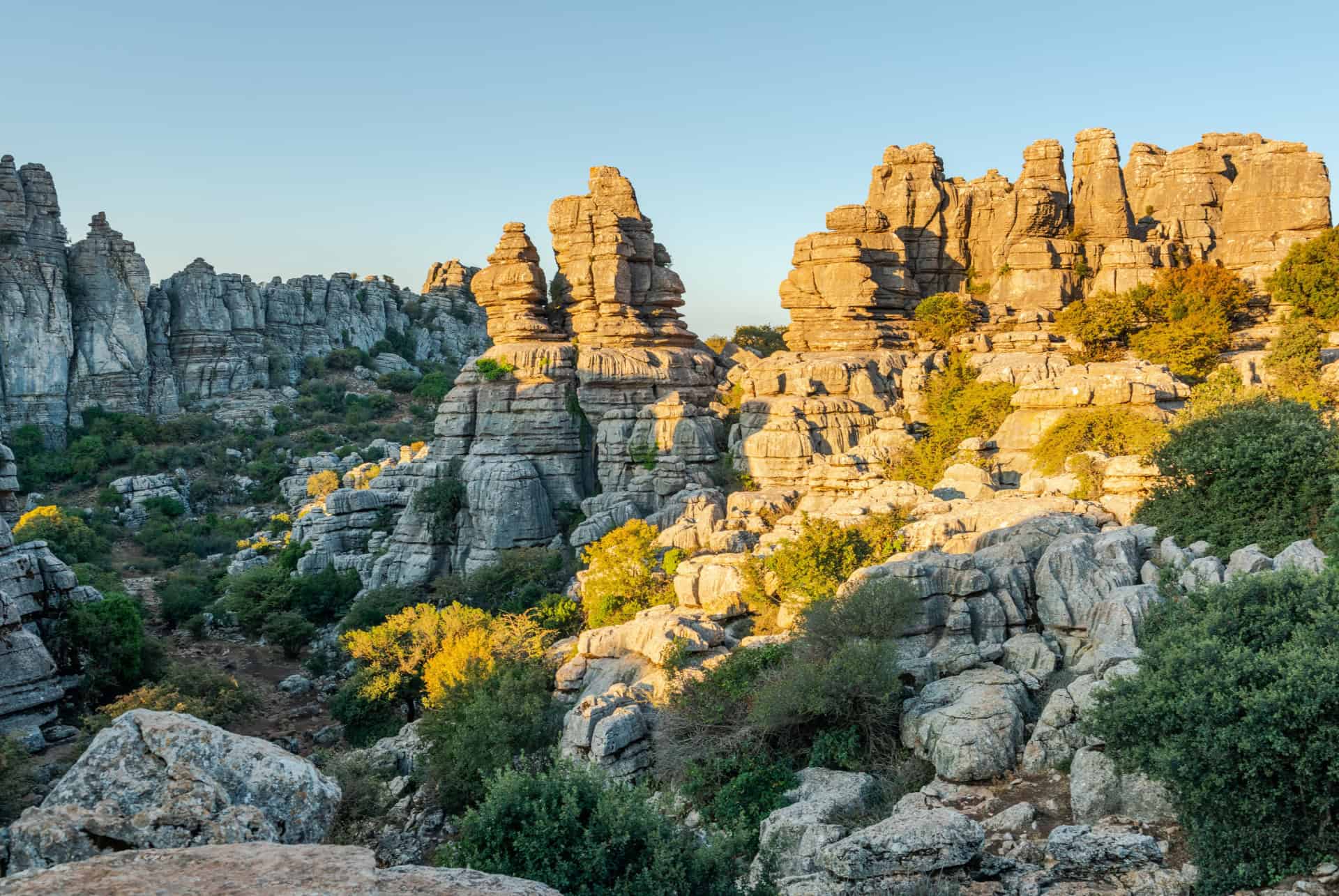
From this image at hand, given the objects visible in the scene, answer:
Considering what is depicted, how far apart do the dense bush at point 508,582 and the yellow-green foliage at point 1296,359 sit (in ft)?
62.1

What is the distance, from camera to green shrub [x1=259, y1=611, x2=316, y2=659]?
2638 centimetres

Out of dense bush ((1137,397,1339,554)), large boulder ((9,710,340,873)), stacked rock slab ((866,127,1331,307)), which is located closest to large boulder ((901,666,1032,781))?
dense bush ((1137,397,1339,554))

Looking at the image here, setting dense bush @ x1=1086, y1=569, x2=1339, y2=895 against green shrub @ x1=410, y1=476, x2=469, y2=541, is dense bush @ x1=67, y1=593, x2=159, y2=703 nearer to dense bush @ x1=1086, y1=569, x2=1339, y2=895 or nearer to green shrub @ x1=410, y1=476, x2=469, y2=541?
green shrub @ x1=410, y1=476, x2=469, y2=541

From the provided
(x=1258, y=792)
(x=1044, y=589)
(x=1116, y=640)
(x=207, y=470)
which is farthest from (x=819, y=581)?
(x=207, y=470)

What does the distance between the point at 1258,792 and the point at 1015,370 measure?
69.9 ft

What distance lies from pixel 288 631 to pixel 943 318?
897 inches

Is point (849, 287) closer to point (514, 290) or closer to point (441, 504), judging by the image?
point (514, 290)

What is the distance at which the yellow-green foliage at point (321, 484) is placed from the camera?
42875 millimetres

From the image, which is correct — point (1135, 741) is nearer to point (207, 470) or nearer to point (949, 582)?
point (949, 582)

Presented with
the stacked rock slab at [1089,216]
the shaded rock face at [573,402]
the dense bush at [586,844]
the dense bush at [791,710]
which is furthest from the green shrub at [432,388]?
the dense bush at [586,844]

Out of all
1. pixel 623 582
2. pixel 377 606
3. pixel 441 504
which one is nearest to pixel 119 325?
pixel 441 504

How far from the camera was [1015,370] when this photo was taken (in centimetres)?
2761

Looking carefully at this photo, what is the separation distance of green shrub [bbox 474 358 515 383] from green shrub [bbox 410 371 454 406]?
2968 centimetres

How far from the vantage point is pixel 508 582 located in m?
25.7
